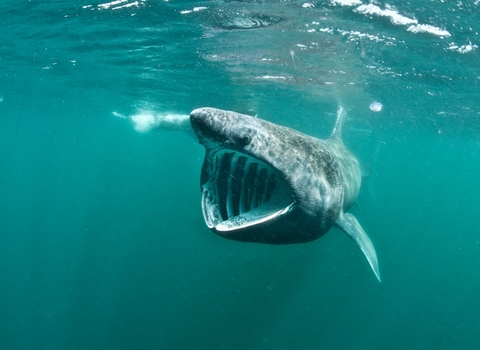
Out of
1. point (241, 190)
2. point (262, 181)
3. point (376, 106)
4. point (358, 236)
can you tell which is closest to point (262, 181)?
point (262, 181)

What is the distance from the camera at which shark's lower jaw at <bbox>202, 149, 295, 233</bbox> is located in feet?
12.1

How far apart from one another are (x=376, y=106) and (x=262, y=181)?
1653 cm

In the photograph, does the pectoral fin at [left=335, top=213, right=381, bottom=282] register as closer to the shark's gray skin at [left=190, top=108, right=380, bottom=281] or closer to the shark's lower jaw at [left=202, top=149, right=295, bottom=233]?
the shark's gray skin at [left=190, top=108, right=380, bottom=281]

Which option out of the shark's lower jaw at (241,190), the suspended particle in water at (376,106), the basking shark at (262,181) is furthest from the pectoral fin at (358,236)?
the suspended particle in water at (376,106)

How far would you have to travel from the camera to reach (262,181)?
4.19 m

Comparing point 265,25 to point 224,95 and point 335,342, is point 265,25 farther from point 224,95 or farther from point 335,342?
point 335,342

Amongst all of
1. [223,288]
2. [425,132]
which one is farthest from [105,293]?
[425,132]

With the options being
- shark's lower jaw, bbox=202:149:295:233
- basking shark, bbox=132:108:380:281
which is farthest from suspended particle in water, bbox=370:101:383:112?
shark's lower jaw, bbox=202:149:295:233

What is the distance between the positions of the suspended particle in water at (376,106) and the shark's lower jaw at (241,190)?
15.5m

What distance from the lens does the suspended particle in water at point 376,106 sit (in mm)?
17869

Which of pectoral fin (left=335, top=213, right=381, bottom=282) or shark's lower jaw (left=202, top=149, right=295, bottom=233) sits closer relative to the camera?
shark's lower jaw (left=202, top=149, right=295, bottom=233)

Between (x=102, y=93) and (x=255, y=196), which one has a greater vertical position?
(x=255, y=196)

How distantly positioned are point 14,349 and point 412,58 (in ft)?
83.3

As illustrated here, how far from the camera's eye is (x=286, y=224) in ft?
12.3
